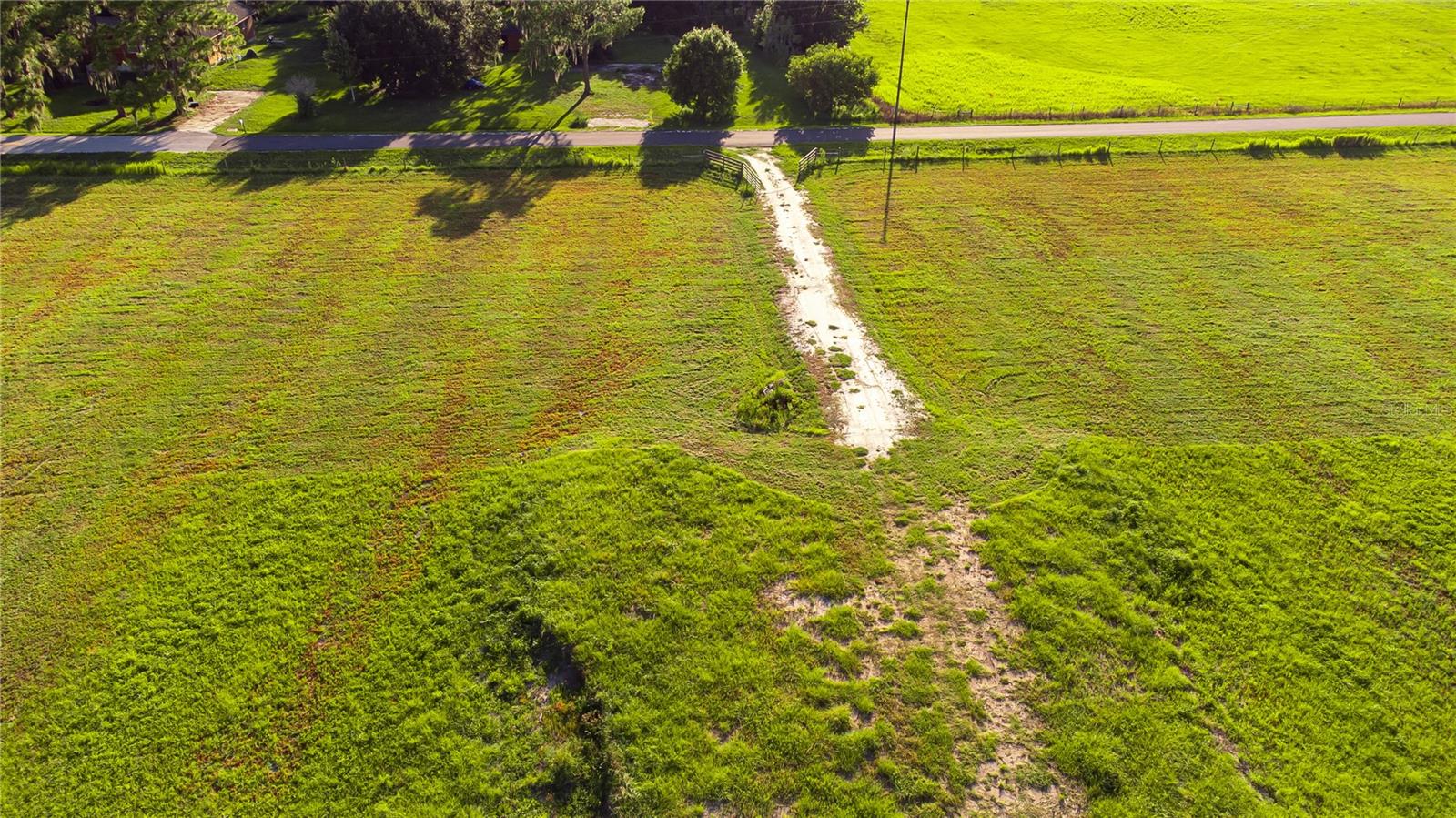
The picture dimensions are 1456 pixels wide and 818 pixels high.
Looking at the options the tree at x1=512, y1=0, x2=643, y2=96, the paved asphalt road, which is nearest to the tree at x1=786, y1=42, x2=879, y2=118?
the paved asphalt road

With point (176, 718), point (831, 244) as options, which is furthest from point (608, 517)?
point (831, 244)

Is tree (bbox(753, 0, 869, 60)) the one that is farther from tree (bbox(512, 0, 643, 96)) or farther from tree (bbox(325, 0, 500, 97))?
tree (bbox(325, 0, 500, 97))

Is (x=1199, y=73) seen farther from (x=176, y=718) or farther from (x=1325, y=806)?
(x=176, y=718)

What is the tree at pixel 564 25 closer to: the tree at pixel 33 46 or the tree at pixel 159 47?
the tree at pixel 159 47

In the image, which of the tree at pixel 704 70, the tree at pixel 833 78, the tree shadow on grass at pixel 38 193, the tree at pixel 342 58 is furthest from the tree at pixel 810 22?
the tree shadow on grass at pixel 38 193

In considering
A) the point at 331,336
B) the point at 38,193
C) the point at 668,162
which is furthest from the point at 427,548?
the point at 38,193

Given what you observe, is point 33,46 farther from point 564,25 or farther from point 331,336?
point 331,336
